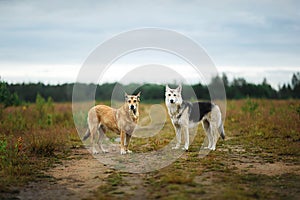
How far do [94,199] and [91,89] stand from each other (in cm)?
876

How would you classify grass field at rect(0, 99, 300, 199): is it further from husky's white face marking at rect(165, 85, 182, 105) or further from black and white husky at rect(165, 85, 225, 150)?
husky's white face marking at rect(165, 85, 182, 105)

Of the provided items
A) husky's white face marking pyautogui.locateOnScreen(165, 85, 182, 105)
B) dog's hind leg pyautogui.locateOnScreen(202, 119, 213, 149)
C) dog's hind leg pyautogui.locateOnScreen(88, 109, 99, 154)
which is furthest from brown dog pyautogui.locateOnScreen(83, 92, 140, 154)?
dog's hind leg pyautogui.locateOnScreen(202, 119, 213, 149)

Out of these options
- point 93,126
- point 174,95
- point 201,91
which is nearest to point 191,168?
point 174,95

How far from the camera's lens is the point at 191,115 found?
35.7ft

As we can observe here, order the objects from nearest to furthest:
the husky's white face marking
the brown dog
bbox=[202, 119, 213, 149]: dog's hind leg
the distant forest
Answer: the brown dog → the husky's white face marking → bbox=[202, 119, 213, 149]: dog's hind leg → the distant forest

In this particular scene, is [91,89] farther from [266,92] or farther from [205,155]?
Answer: [266,92]

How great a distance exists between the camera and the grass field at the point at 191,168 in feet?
20.8

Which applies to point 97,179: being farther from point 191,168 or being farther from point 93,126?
point 93,126

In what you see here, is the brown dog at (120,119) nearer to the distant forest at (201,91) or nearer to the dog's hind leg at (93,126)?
the dog's hind leg at (93,126)

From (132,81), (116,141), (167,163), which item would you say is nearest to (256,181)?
(167,163)

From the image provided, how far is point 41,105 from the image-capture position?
18938 millimetres

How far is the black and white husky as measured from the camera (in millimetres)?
10620

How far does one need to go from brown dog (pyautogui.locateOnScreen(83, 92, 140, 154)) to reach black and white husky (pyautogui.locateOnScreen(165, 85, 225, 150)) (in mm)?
1200

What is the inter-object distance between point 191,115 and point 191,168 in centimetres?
292
